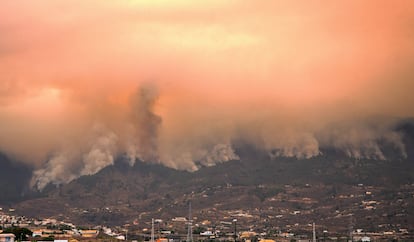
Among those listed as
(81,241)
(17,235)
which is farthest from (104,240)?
(17,235)

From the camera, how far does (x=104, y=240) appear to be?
612 feet

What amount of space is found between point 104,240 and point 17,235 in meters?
20.1

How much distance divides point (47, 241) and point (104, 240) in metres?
20.7

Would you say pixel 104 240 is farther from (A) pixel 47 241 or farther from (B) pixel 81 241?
(A) pixel 47 241

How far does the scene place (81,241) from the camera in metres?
183

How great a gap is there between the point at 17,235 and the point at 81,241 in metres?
14.6

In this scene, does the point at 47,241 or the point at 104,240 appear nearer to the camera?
the point at 47,241

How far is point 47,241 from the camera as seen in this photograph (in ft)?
553

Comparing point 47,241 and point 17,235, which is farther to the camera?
point 17,235

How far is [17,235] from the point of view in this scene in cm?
18088

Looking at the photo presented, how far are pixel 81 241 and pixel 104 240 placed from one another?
6189 millimetres

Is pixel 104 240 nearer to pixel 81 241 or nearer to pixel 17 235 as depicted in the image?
pixel 81 241

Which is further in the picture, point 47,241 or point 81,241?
point 81,241
